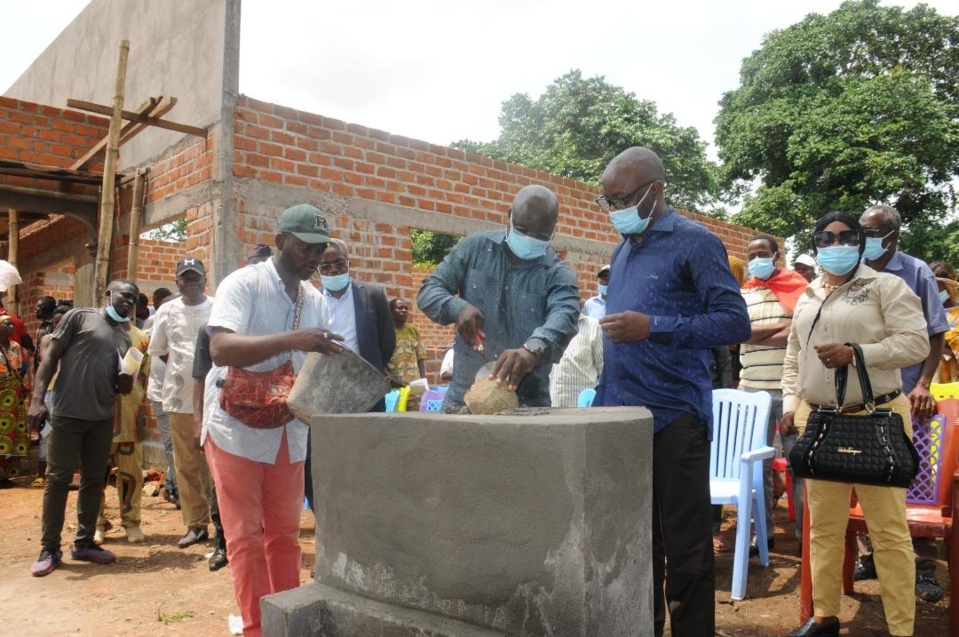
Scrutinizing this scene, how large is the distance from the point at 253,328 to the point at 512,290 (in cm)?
102

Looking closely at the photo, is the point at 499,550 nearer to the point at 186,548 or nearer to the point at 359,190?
the point at 186,548

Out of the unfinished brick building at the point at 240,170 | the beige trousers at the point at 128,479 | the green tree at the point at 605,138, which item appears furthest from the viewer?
the green tree at the point at 605,138

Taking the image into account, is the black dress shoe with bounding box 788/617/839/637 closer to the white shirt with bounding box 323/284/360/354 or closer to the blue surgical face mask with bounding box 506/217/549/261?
the blue surgical face mask with bounding box 506/217/549/261

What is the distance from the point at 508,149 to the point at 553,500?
26.0 meters

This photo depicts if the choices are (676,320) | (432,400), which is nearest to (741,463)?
(676,320)

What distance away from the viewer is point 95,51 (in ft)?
30.3

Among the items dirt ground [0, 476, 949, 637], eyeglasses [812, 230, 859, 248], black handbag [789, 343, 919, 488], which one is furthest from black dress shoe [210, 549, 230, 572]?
eyeglasses [812, 230, 859, 248]

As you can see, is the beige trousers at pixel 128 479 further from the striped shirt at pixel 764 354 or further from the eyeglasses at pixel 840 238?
the eyeglasses at pixel 840 238

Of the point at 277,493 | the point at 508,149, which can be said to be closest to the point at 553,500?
the point at 277,493

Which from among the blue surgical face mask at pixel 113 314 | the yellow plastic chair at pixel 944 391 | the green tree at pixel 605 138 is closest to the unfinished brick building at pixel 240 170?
the blue surgical face mask at pixel 113 314

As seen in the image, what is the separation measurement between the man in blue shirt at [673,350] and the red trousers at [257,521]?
1341 mm

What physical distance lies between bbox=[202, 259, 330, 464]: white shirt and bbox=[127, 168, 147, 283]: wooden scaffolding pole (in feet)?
15.4

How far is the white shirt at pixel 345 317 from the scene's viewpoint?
14.6ft

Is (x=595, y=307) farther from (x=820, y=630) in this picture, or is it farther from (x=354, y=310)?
(x=820, y=630)
